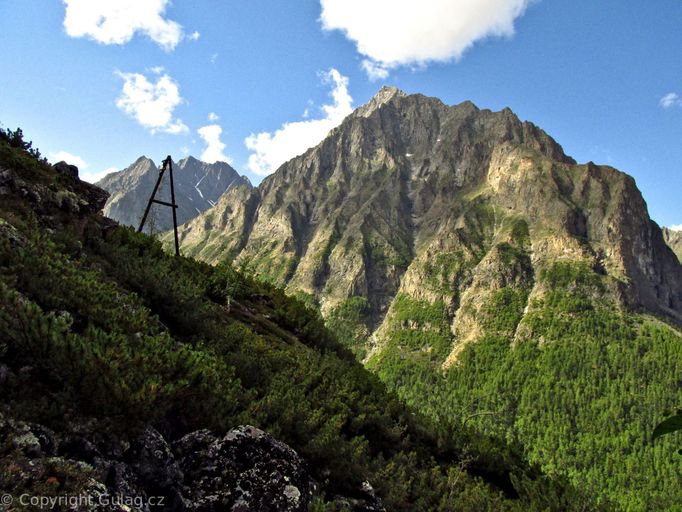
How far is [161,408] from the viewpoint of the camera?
24.8 ft

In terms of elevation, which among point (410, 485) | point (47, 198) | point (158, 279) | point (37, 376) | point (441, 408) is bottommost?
point (441, 408)

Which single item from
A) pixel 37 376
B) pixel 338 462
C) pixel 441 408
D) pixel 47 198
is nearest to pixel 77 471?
pixel 37 376

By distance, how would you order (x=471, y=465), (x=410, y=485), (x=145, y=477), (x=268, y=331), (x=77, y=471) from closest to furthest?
(x=77, y=471)
(x=145, y=477)
(x=410, y=485)
(x=471, y=465)
(x=268, y=331)

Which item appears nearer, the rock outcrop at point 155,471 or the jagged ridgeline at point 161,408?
the rock outcrop at point 155,471

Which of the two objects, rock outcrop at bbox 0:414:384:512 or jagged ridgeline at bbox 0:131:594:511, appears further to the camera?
jagged ridgeline at bbox 0:131:594:511

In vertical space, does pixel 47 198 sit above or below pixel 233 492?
above

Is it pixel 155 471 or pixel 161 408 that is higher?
pixel 161 408

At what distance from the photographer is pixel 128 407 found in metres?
7.02

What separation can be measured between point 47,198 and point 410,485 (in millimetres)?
16488

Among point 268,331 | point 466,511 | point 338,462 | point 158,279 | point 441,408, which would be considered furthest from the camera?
point 441,408

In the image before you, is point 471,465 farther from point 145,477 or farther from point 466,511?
point 145,477

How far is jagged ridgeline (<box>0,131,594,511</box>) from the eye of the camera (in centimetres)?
637

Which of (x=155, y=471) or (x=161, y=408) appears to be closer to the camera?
(x=155, y=471)

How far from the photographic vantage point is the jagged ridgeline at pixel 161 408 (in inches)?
251
